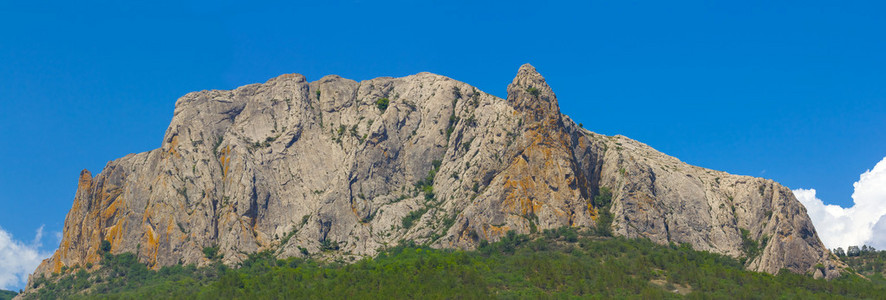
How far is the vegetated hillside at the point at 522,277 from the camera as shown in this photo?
6545 inches

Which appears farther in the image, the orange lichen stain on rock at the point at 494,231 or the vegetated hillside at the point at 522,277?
the orange lichen stain on rock at the point at 494,231

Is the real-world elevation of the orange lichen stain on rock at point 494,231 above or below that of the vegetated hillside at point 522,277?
above

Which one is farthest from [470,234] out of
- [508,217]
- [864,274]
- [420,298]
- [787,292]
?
[864,274]

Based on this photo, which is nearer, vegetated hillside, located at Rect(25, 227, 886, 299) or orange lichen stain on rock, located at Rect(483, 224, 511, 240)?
vegetated hillside, located at Rect(25, 227, 886, 299)

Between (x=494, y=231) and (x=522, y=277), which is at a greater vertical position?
(x=494, y=231)

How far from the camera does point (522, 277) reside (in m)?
172

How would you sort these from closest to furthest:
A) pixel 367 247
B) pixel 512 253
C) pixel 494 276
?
pixel 494 276 → pixel 512 253 → pixel 367 247

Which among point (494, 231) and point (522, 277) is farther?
point (494, 231)

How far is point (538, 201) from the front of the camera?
7707 inches

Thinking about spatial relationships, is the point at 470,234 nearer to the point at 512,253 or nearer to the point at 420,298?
the point at 512,253

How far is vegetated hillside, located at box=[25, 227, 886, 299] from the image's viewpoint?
166 metres

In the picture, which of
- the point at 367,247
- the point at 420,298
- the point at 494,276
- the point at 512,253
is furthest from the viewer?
the point at 367,247

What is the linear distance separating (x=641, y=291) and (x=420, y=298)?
37637 millimetres

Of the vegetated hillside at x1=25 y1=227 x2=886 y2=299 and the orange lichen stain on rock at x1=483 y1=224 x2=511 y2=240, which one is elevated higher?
the orange lichen stain on rock at x1=483 y1=224 x2=511 y2=240
